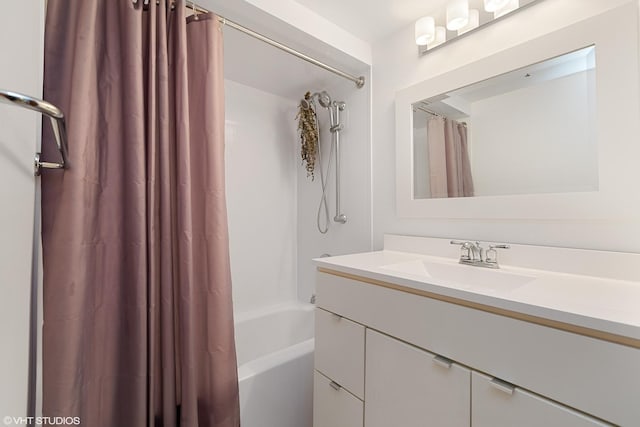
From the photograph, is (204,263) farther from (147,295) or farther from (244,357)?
(244,357)

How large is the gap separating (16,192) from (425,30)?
1.60 m

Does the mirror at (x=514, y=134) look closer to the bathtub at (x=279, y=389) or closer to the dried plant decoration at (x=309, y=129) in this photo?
the dried plant decoration at (x=309, y=129)

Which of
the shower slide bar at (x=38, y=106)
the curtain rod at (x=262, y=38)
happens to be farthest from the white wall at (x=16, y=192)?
the curtain rod at (x=262, y=38)

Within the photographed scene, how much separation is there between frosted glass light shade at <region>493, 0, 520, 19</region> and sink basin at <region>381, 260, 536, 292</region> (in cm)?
107

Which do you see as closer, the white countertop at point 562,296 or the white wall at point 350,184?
the white countertop at point 562,296

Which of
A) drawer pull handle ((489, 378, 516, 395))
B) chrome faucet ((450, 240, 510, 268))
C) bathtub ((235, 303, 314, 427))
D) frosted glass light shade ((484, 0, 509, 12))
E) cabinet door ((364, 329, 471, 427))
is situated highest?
frosted glass light shade ((484, 0, 509, 12))

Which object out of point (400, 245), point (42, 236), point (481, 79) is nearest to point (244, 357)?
point (400, 245)

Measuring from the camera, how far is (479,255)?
115 cm

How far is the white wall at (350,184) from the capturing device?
1.73 meters

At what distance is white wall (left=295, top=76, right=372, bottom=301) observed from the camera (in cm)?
173

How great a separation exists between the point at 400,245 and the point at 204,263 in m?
0.98

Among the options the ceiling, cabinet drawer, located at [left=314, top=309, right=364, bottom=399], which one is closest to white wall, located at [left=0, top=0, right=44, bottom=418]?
cabinet drawer, located at [left=314, top=309, right=364, bottom=399]

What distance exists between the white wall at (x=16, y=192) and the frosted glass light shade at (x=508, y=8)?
1.53 meters

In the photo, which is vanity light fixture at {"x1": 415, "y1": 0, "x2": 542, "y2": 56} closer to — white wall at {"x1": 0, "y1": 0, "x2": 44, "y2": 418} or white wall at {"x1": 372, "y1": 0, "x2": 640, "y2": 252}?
white wall at {"x1": 372, "y1": 0, "x2": 640, "y2": 252}
